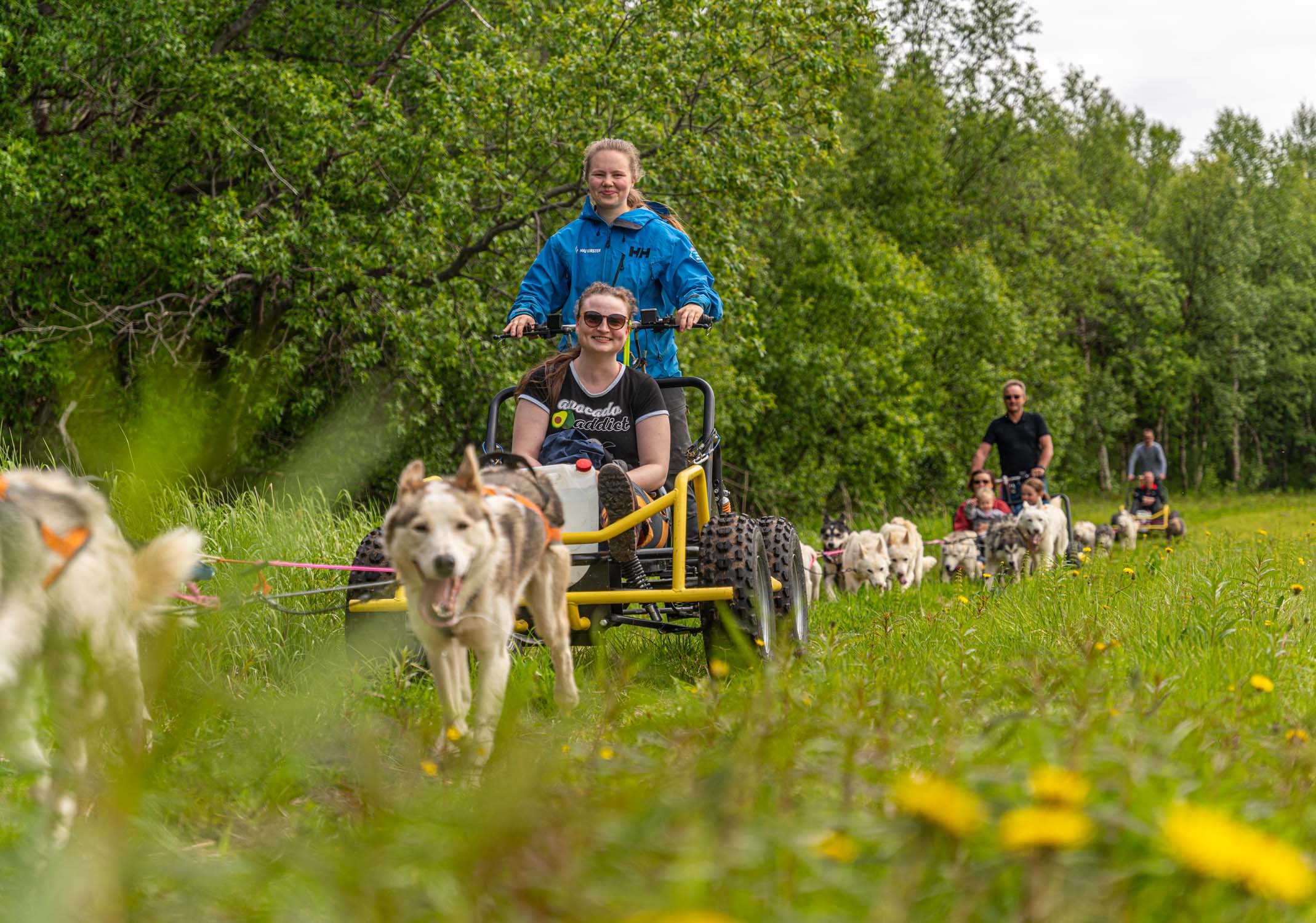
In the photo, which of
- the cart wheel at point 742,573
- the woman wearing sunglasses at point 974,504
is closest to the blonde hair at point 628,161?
the cart wheel at point 742,573

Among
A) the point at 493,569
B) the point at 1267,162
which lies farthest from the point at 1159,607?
the point at 1267,162

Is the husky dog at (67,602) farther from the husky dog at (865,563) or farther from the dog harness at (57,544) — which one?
the husky dog at (865,563)

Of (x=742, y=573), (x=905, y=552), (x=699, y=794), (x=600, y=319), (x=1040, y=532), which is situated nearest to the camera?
(x=699, y=794)

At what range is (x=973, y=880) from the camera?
1549mm

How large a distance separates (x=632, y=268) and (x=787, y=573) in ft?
6.18

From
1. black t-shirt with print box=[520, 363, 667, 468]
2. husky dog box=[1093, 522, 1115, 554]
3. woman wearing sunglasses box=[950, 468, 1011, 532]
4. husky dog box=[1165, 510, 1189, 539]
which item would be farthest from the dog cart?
husky dog box=[1165, 510, 1189, 539]

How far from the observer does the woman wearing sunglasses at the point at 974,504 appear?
12.1m

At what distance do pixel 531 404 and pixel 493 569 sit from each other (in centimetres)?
187

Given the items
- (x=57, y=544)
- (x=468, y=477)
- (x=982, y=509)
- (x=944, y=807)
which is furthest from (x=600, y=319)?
(x=982, y=509)

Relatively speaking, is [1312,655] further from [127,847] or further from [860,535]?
[860,535]

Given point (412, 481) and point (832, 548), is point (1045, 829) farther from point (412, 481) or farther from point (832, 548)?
point (832, 548)

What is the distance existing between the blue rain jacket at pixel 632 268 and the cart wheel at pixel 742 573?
1.36 m

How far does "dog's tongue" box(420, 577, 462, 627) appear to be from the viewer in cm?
331

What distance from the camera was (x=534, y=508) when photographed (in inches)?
152
